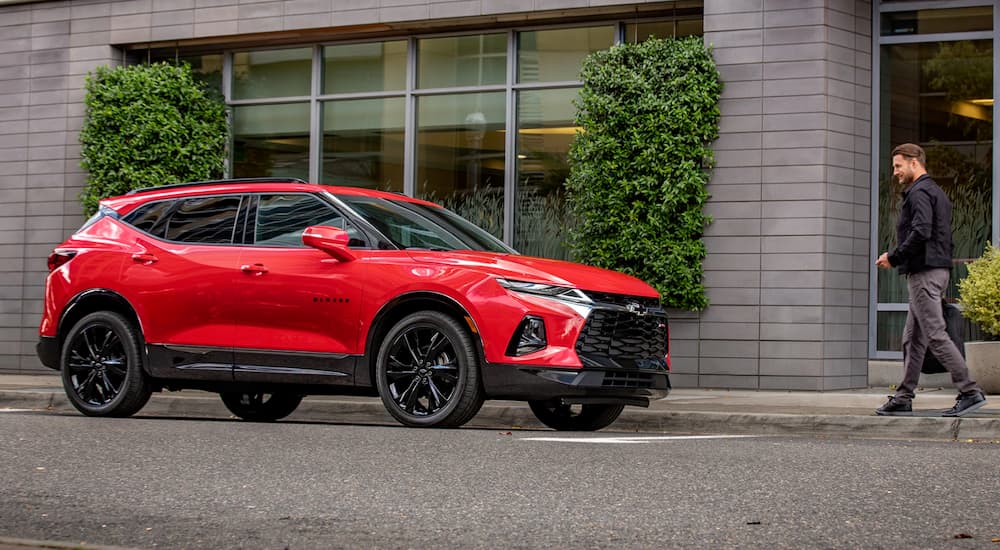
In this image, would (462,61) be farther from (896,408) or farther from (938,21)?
(896,408)

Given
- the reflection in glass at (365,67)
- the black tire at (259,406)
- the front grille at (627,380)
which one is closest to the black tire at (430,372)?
the front grille at (627,380)

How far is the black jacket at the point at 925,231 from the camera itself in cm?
973

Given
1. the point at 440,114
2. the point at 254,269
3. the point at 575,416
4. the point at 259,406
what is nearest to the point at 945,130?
the point at 440,114

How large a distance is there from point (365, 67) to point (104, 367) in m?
7.69

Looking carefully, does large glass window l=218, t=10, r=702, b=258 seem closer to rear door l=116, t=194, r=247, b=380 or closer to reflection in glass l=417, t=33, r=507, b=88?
reflection in glass l=417, t=33, r=507, b=88

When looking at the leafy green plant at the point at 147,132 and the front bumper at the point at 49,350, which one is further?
the leafy green plant at the point at 147,132

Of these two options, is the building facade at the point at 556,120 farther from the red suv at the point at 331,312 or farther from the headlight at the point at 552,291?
the headlight at the point at 552,291

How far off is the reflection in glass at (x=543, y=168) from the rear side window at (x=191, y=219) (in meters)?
6.07

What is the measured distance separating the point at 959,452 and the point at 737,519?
2.92 metres

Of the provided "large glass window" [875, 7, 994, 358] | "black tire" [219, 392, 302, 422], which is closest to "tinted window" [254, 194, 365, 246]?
"black tire" [219, 392, 302, 422]

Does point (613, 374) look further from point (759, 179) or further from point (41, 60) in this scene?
point (41, 60)

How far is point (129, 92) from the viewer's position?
56.1 ft

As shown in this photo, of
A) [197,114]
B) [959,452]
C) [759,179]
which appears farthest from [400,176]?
[959,452]

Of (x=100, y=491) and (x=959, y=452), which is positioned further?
(x=959, y=452)
